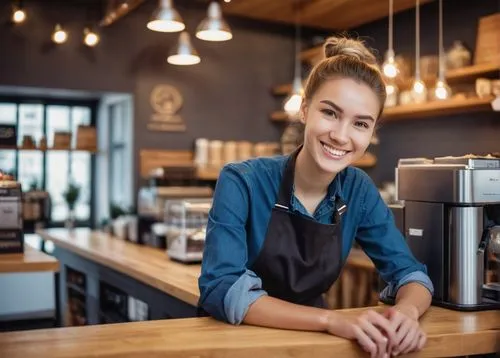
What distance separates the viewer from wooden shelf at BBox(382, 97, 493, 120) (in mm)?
4727

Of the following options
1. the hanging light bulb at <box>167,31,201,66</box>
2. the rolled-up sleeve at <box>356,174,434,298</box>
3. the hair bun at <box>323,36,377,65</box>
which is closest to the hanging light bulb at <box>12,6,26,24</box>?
the hanging light bulb at <box>167,31,201,66</box>

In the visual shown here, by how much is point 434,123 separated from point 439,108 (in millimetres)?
581

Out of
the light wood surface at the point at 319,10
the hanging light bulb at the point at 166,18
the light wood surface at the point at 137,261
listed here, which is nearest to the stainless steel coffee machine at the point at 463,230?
the light wood surface at the point at 137,261

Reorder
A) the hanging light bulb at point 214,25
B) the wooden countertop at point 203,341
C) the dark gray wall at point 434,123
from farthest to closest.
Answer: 1. the dark gray wall at point 434,123
2. the hanging light bulb at point 214,25
3. the wooden countertop at point 203,341

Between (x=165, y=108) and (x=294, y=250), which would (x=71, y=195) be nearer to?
(x=165, y=108)

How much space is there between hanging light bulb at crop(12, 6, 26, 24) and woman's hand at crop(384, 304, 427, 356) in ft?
15.1

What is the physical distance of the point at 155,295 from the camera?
136 inches

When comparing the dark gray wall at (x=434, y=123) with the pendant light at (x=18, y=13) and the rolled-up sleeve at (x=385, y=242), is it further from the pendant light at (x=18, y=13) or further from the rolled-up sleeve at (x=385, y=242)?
the rolled-up sleeve at (x=385, y=242)

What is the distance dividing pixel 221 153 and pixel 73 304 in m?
1.92

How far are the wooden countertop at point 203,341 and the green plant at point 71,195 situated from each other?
462 cm

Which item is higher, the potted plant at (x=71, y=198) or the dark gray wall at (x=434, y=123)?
the dark gray wall at (x=434, y=123)

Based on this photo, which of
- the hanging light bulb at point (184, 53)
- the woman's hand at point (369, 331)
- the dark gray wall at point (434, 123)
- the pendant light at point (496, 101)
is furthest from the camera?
the dark gray wall at point (434, 123)

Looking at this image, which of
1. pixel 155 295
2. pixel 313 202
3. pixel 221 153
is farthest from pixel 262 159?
pixel 221 153

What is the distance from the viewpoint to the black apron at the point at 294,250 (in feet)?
6.42
